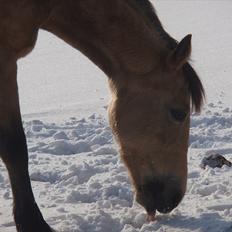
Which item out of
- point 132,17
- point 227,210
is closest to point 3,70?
point 132,17

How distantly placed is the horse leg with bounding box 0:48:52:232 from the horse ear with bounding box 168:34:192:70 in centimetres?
100

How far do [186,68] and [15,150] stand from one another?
1.23 meters

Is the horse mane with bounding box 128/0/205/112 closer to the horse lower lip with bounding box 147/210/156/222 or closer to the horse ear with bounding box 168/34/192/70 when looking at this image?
the horse ear with bounding box 168/34/192/70

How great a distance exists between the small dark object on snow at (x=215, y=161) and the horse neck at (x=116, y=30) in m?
1.36

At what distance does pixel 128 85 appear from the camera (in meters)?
4.25

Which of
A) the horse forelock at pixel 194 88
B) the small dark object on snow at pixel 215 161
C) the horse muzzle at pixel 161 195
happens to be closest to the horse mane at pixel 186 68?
the horse forelock at pixel 194 88

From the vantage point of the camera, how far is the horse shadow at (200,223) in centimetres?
395

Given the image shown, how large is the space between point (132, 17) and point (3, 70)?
0.94 meters

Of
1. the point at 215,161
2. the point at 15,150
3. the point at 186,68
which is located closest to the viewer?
the point at 15,150

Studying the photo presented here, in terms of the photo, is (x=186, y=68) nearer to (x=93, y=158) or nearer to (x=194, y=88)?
(x=194, y=88)

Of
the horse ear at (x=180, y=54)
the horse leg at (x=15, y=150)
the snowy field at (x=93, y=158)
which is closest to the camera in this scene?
the horse leg at (x=15, y=150)

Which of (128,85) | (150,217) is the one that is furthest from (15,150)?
(150,217)

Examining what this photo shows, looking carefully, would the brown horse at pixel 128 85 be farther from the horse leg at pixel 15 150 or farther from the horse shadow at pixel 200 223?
the horse shadow at pixel 200 223

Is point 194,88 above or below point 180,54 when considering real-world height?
below
